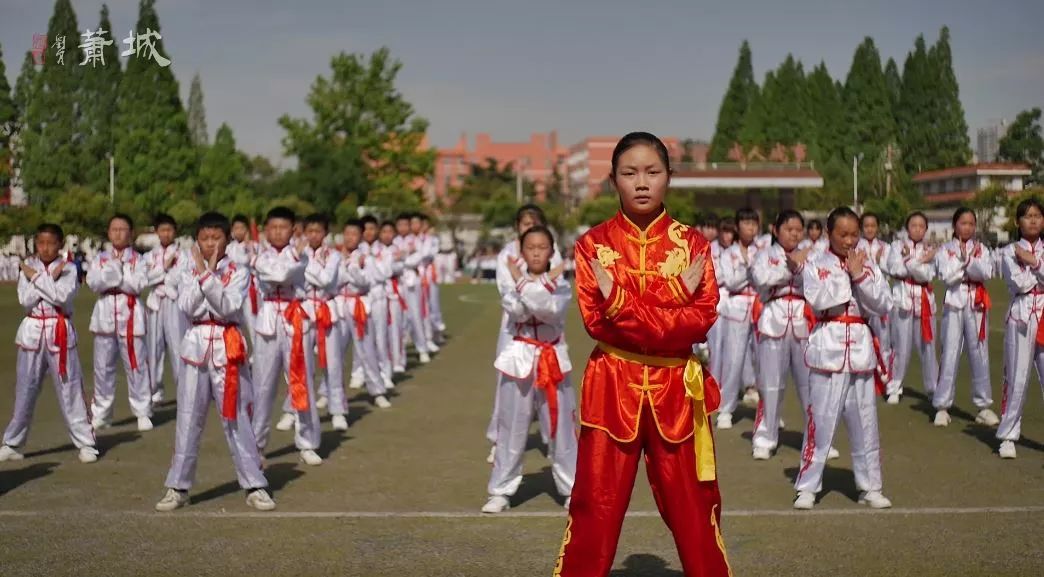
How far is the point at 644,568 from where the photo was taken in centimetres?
622

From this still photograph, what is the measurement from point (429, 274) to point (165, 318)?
732 centimetres

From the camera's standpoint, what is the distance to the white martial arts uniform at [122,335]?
1148 cm

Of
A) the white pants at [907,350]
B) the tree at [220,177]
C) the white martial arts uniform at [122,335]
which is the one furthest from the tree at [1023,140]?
the tree at [220,177]

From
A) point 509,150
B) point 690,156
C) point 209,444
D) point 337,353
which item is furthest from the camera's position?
point 509,150

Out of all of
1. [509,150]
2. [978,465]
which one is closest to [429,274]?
[978,465]

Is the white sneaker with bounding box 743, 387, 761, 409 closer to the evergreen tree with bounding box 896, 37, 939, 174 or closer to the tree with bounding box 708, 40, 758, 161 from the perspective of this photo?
the evergreen tree with bounding box 896, 37, 939, 174

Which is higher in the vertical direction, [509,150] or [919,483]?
[509,150]

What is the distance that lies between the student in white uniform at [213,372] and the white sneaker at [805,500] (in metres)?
3.68

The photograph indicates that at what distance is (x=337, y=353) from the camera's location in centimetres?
1188

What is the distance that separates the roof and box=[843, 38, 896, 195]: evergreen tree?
3.46 meters

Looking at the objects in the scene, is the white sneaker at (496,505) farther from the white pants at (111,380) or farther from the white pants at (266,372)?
the white pants at (111,380)

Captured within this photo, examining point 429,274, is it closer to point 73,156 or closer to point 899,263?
point 899,263

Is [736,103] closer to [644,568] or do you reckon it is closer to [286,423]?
[286,423]

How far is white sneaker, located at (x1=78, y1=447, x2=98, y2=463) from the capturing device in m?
9.59
